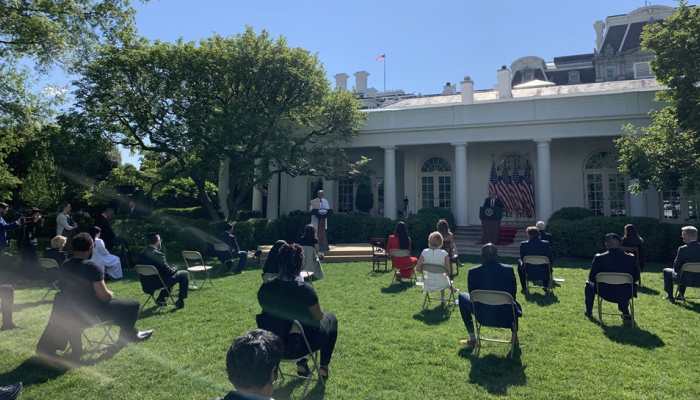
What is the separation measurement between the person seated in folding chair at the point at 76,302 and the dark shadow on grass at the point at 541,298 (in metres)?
6.60

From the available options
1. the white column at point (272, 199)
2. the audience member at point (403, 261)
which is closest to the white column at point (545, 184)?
the audience member at point (403, 261)

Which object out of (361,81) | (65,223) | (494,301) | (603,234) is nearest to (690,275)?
(494,301)

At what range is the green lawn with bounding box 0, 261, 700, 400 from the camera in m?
3.94

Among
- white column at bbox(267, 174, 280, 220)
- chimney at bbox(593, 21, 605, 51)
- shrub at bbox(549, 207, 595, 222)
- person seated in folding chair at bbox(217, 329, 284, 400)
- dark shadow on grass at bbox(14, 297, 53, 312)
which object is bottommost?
dark shadow on grass at bbox(14, 297, 53, 312)

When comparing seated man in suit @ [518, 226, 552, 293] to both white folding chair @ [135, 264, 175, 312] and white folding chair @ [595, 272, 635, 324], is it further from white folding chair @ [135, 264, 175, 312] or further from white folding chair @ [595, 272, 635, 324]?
white folding chair @ [135, 264, 175, 312]

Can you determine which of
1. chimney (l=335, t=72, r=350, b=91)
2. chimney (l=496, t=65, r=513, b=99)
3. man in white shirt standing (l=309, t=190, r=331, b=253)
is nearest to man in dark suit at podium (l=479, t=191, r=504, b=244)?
man in white shirt standing (l=309, t=190, r=331, b=253)

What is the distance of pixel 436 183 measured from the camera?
21.1m

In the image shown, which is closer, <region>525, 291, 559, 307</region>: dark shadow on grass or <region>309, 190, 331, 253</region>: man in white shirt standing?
<region>525, 291, 559, 307</region>: dark shadow on grass

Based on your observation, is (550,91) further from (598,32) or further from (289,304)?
(598,32)

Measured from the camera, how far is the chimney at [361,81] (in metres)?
35.4

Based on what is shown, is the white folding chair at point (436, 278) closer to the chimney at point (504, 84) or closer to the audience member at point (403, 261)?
the audience member at point (403, 261)

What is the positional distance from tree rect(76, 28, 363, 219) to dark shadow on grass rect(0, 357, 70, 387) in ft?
35.5

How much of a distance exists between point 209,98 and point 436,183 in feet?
37.8

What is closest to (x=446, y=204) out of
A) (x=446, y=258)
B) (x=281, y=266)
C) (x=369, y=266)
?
(x=369, y=266)
